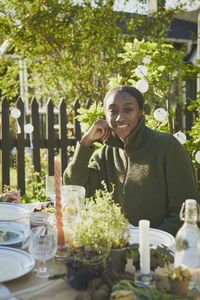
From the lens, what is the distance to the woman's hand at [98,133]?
8.00ft

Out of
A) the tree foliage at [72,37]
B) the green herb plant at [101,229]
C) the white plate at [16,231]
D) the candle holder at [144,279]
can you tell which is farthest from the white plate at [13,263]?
the tree foliage at [72,37]

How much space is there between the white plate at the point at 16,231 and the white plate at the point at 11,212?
0.35ft

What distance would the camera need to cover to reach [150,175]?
2.26 meters

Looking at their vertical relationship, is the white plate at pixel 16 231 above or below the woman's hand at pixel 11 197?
below

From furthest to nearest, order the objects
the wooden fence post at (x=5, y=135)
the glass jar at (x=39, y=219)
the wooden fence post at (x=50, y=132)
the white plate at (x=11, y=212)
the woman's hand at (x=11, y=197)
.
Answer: the wooden fence post at (x=50, y=132) < the wooden fence post at (x=5, y=135) < the woman's hand at (x=11, y=197) < the white plate at (x=11, y=212) < the glass jar at (x=39, y=219)

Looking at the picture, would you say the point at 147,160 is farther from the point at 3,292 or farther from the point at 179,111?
the point at 179,111

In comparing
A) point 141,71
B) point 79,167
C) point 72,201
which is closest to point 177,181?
point 79,167

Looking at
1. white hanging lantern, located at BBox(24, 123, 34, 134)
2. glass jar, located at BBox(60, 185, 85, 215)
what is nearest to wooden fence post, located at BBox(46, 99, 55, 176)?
white hanging lantern, located at BBox(24, 123, 34, 134)

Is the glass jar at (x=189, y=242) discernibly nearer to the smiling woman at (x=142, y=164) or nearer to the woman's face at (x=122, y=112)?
the smiling woman at (x=142, y=164)

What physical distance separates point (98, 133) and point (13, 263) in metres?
1.25

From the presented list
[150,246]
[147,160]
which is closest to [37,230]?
[150,246]

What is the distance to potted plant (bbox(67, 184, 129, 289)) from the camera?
48.1 inches

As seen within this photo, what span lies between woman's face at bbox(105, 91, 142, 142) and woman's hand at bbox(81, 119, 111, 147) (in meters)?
0.11

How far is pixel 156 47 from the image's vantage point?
3.63 meters
